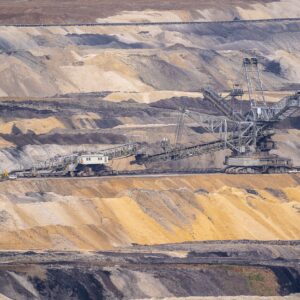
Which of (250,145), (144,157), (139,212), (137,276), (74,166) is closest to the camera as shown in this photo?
(137,276)

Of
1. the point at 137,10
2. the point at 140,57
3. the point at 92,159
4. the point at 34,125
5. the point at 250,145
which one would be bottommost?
the point at 92,159

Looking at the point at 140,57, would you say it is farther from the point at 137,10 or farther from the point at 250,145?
the point at 250,145

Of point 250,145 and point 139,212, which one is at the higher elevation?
point 250,145

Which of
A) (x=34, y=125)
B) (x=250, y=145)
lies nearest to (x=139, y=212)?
(x=250, y=145)

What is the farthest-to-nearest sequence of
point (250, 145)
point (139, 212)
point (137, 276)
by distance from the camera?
point (250, 145), point (139, 212), point (137, 276)

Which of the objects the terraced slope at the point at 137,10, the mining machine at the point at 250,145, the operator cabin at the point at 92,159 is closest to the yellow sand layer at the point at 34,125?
the mining machine at the point at 250,145

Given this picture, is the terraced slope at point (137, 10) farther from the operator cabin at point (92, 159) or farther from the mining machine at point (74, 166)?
the operator cabin at point (92, 159)

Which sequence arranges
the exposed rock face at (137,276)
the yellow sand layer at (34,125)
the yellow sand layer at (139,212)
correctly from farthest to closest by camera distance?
the yellow sand layer at (34,125) → the yellow sand layer at (139,212) → the exposed rock face at (137,276)
